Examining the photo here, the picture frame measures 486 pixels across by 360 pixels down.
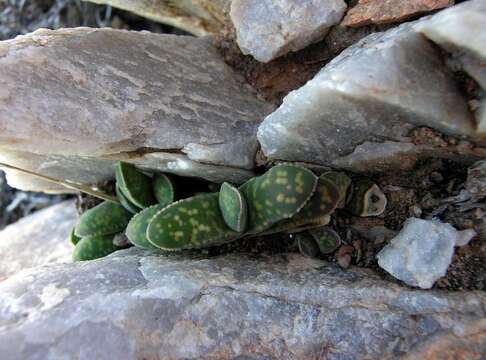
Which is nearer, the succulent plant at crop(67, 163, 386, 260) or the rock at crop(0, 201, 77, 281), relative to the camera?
the succulent plant at crop(67, 163, 386, 260)

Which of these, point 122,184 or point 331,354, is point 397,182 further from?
point 122,184

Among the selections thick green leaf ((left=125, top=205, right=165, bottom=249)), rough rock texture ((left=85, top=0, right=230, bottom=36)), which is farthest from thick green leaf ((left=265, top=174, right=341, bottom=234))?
rough rock texture ((left=85, top=0, right=230, bottom=36))

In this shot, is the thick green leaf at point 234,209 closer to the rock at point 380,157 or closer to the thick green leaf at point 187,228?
the thick green leaf at point 187,228

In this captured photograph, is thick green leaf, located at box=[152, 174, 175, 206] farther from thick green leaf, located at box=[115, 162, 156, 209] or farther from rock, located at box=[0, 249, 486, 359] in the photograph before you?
rock, located at box=[0, 249, 486, 359]

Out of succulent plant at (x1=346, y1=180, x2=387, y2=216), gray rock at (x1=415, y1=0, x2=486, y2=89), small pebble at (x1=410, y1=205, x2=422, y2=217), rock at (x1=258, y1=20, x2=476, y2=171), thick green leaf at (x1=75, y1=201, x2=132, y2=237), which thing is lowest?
thick green leaf at (x1=75, y1=201, x2=132, y2=237)

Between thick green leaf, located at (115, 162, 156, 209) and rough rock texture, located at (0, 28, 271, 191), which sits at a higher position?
rough rock texture, located at (0, 28, 271, 191)

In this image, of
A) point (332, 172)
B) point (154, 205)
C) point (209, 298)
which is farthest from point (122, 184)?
point (332, 172)

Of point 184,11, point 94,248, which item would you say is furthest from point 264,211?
point 184,11

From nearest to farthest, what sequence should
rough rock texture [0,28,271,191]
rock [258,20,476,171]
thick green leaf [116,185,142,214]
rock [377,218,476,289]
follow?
rock [258,20,476,171], rock [377,218,476,289], rough rock texture [0,28,271,191], thick green leaf [116,185,142,214]
